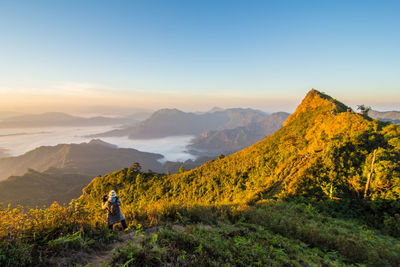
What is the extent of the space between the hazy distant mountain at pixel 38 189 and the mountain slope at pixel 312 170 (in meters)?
103

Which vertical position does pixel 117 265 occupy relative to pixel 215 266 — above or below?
above

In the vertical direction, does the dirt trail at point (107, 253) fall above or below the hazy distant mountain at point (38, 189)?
above

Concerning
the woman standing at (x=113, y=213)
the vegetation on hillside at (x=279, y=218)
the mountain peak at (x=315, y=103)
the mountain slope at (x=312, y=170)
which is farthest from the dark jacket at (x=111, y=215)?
the mountain peak at (x=315, y=103)

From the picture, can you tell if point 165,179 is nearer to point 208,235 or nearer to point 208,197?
point 208,197

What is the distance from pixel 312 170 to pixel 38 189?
165 metres

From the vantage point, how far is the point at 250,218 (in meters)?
8.80

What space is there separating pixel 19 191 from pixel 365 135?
172 meters

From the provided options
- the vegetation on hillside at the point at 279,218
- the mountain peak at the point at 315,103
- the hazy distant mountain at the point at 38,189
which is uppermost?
the mountain peak at the point at 315,103

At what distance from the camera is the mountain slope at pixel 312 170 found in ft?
41.9

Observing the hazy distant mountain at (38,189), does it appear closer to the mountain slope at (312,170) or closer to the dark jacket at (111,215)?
the mountain slope at (312,170)

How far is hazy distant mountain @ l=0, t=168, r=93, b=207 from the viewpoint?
101894 mm

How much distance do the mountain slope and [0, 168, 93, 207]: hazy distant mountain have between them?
339ft

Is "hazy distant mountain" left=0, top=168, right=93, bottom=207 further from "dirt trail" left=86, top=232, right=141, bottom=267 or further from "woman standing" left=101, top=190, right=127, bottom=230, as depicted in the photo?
"dirt trail" left=86, top=232, right=141, bottom=267

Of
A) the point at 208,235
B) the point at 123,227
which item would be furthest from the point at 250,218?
the point at 123,227
